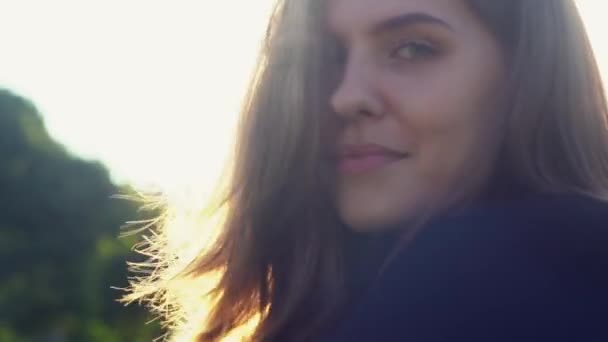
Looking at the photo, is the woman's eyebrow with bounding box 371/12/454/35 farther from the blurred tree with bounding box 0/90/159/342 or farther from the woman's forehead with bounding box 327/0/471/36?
the blurred tree with bounding box 0/90/159/342

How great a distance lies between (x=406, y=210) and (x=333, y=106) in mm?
243

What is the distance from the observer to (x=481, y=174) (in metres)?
1.94

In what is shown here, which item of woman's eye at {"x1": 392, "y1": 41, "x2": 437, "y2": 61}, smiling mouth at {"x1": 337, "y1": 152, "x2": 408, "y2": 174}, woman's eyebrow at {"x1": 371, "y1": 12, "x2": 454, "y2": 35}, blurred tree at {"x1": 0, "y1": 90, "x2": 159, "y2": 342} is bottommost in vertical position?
blurred tree at {"x1": 0, "y1": 90, "x2": 159, "y2": 342}

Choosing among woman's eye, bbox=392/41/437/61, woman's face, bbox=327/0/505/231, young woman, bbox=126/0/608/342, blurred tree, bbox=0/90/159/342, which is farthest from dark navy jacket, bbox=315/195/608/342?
blurred tree, bbox=0/90/159/342

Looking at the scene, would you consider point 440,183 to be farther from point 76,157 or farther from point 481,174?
point 76,157

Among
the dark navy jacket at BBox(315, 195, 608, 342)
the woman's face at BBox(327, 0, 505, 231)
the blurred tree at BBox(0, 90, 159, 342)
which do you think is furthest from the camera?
the blurred tree at BBox(0, 90, 159, 342)

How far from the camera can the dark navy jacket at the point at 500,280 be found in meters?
1.53

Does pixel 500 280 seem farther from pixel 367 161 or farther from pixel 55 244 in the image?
pixel 55 244

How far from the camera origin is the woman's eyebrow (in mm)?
2012

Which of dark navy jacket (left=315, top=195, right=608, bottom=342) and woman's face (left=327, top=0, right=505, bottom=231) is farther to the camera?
woman's face (left=327, top=0, right=505, bottom=231)

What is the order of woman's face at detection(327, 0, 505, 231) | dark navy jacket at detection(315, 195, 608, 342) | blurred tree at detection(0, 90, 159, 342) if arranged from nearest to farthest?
dark navy jacket at detection(315, 195, 608, 342)
woman's face at detection(327, 0, 505, 231)
blurred tree at detection(0, 90, 159, 342)

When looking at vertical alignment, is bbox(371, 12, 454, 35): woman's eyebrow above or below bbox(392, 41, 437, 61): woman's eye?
above

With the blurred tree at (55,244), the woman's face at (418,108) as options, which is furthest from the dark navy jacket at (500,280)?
the blurred tree at (55,244)

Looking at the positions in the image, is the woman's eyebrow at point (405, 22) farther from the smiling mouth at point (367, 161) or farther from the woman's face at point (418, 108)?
the smiling mouth at point (367, 161)
